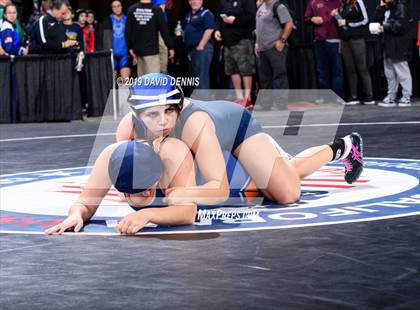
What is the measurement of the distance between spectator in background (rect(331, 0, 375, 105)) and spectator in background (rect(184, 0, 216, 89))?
1.78 meters

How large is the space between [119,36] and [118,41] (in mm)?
96

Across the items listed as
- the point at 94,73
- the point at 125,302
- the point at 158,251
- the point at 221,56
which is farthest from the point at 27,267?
the point at 221,56

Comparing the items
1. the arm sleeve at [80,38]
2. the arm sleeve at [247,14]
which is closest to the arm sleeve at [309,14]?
the arm sleeve at [247,14]

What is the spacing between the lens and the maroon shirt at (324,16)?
45.9 feet

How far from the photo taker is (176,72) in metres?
15.3

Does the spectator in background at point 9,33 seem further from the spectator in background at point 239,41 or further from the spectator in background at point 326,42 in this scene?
the spectator in background at point 326,42

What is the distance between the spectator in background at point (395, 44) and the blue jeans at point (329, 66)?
0.86 meters

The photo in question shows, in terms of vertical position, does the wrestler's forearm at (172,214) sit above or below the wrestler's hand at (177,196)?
below

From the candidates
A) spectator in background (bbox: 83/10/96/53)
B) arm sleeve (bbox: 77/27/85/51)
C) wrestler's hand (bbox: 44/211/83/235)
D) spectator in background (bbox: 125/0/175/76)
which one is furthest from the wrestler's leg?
spectator in background (bbox: 83/10/96/53)

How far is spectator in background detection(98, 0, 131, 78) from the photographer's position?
46.4ft

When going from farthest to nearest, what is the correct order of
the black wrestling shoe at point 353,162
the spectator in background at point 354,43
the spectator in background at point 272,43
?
the spectator in background at point 354,43 < the spectator in background at point 272,43 < the black wrestling shoe at point 353,162

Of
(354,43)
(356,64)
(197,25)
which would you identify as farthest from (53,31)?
(356,64)

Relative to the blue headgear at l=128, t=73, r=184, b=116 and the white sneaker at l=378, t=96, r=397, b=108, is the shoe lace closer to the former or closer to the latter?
the blue headgear at l=128, t=73, r=184, b=116

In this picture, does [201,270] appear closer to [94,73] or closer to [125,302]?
[125,302]
